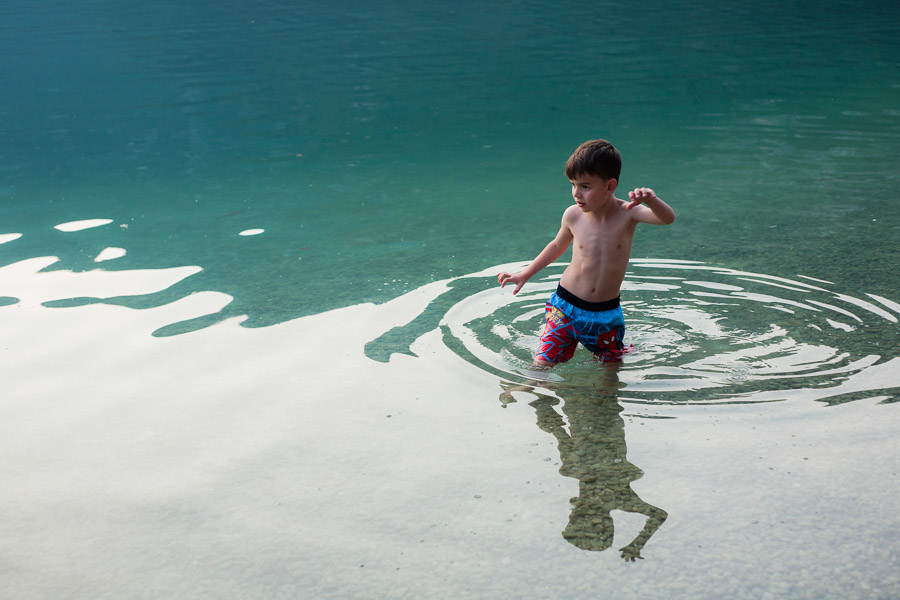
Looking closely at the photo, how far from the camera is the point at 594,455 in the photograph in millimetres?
2697

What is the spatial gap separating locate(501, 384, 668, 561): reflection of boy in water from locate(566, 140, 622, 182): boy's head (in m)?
0.82

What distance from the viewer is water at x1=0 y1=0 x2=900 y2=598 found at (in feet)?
7.41

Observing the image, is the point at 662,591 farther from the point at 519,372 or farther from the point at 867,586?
the point at 519,372

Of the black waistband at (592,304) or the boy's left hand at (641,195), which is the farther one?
the black waistband at (592,304)

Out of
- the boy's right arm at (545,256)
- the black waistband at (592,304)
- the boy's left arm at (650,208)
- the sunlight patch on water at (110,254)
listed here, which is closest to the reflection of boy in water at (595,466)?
the black waistband at (592,304)

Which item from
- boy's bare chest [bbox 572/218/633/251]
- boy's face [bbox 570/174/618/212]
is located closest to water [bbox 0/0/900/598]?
boy's bare chest [bbox 572/218/633/251]

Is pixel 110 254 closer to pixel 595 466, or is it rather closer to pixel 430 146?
pixel 595 466

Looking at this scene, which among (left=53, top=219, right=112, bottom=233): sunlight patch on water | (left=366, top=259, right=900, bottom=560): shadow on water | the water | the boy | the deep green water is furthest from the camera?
(left=53, top=219, right=112, bottom=233): sunlight patch on water

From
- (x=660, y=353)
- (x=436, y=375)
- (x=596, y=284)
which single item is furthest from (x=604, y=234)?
(x=436, y=375)

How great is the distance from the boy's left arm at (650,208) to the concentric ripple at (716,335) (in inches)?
22.4

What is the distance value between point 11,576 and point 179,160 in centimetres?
665

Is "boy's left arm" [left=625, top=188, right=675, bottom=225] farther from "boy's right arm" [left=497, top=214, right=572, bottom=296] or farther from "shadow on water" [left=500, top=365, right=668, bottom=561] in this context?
"shadow on water" [left=500, top=365, right=668, bottom=561]

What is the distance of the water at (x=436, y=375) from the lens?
2258mm

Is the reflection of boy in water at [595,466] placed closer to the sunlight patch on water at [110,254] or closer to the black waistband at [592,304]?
the black waistband at [592,304]
